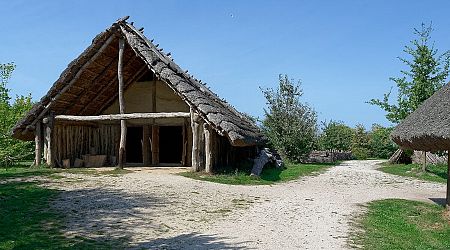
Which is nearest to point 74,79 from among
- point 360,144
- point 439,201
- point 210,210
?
point 210,210

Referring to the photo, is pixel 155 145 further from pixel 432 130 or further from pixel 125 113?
pixel 432 130

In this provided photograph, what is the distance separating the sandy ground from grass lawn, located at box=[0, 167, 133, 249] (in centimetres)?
24

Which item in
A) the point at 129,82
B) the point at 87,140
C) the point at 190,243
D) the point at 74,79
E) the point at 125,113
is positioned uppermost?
the point at 129,82

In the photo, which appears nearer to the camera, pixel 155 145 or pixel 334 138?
pixel 155 145

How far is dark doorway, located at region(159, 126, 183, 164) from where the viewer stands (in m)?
21.4

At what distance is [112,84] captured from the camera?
1781 centimetres

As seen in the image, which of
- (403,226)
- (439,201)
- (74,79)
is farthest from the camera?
(74,79)

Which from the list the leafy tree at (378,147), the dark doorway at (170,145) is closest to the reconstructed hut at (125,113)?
the dark doorway at (170,145)

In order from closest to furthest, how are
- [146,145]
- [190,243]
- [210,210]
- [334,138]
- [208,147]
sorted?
[190,243], [210,210], [208,147], [146,145], [334,138]

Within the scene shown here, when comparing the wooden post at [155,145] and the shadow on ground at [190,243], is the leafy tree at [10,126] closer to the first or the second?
the wooden post at [155,145]

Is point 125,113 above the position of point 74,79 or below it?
below

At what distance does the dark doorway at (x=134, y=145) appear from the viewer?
20.2m

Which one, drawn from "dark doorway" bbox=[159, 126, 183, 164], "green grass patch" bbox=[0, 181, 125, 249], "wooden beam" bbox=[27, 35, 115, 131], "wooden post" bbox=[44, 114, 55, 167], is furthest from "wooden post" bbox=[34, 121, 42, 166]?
"green grass patch" bbox=[0, 181, 125, 249]

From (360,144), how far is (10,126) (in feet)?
96.6
